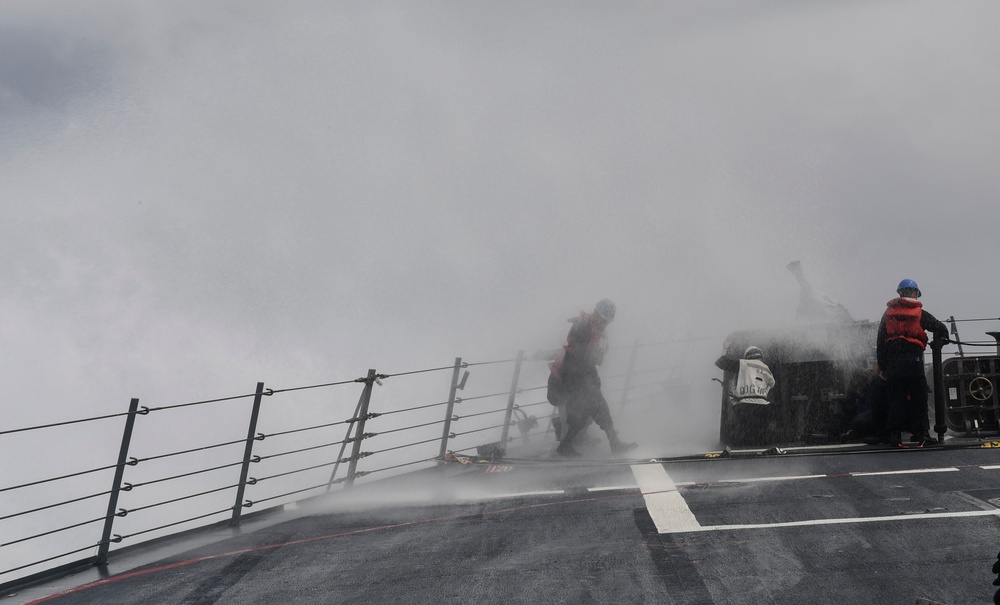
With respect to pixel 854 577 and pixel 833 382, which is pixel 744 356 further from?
pixel 854 577

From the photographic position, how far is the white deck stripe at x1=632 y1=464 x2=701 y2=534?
273 inches

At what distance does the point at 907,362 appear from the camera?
379 inches

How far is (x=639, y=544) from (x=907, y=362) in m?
4.91

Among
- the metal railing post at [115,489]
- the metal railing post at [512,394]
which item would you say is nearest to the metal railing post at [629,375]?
the metal railing post at [512,394]

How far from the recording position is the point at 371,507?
9188 mm

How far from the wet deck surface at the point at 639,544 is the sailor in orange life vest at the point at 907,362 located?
0.47 meters

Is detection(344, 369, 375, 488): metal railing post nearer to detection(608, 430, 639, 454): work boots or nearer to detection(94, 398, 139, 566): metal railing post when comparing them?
detection(94, 398, 139, 566): metal railing post

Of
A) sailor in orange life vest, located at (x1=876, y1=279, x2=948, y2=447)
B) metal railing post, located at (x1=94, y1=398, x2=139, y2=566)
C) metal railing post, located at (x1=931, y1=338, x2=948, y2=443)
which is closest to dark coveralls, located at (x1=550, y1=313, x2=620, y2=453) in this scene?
sailor in orange life vest, located at (x1=876, y1=279, x2=948, y2=447)

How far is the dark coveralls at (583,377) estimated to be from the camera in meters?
11.0

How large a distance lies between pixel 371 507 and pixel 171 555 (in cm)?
223

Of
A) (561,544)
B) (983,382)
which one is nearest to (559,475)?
(561,544)

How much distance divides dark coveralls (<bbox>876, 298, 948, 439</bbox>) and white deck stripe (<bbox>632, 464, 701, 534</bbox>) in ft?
9.36

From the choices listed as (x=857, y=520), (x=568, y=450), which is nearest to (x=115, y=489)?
(x=568, y=450)

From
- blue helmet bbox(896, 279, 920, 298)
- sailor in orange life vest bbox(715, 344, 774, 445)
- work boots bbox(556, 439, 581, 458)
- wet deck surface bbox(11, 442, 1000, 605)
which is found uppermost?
blue helmet bbox(896, 279, 920, 298)
